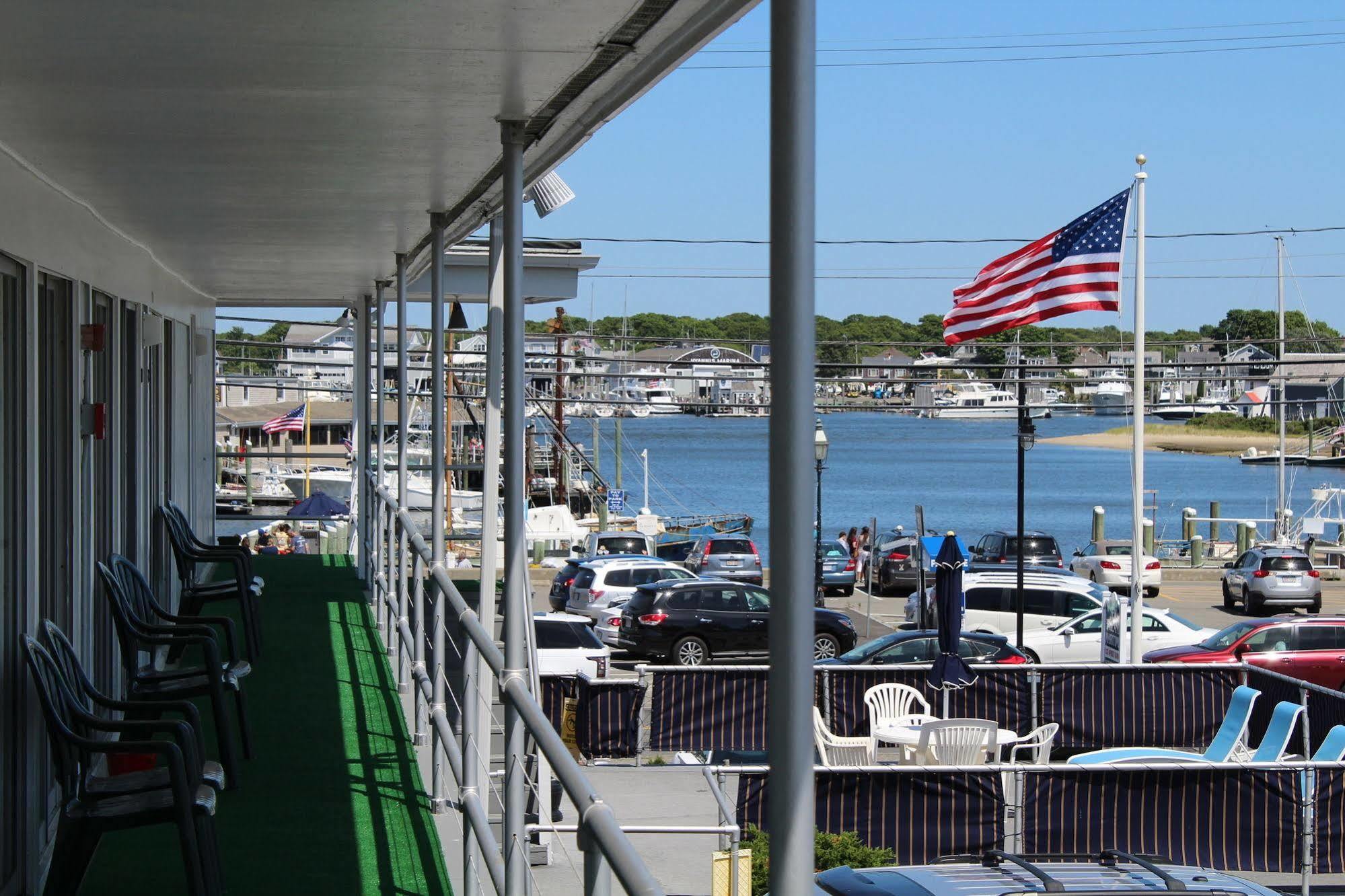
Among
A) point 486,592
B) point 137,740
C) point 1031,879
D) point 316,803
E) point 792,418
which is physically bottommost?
point 1031,879

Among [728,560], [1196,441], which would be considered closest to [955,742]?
[728,560]

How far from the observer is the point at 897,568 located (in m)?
33.1

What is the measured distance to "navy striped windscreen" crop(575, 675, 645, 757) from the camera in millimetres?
13195

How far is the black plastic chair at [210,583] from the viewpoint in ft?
25.3

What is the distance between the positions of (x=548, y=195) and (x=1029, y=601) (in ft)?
59.0

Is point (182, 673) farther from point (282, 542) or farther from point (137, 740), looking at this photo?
point (282, 542)

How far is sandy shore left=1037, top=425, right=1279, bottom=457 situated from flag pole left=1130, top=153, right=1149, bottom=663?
95754 mm

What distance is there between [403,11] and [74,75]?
1.11m

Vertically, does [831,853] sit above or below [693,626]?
above

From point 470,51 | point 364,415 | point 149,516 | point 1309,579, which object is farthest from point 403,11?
point 1309,579

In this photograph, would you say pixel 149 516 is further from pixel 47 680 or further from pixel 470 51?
pixel 470 51

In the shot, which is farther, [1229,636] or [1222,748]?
[1229,636]

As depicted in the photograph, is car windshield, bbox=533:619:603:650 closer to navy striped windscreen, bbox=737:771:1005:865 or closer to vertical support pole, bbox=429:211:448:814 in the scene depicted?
navy striped windscreen, bbox=737:771:1005:865

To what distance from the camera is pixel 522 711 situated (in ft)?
9.49
